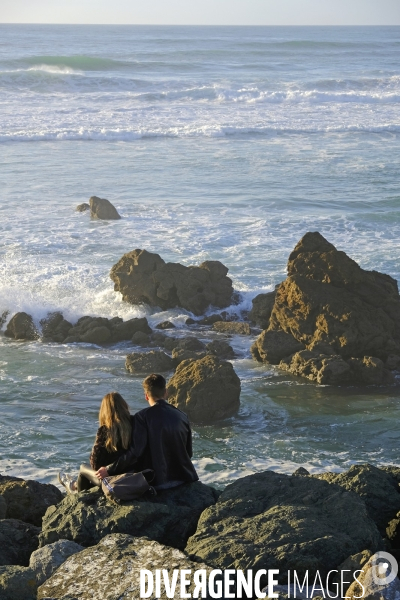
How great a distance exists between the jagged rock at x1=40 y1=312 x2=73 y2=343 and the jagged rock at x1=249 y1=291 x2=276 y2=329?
3816 millimetres

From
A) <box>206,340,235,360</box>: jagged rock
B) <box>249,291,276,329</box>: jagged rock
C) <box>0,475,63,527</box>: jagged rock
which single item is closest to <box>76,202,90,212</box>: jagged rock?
<box>249,291,276,329</box>: jagged rock

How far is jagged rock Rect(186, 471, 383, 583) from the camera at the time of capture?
6.48 meters

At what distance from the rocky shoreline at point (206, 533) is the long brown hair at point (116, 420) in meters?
0.52

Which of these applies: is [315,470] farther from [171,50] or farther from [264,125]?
[171,50]

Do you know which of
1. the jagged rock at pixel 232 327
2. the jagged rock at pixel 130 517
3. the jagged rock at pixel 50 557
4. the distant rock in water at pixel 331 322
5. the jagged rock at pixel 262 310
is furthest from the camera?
the jagged rock at pixel 262 310

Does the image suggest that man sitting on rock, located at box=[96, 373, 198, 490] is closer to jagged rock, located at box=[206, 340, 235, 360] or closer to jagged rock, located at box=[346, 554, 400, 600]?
jagged rock, located at box=[346, 554, 400, 600]

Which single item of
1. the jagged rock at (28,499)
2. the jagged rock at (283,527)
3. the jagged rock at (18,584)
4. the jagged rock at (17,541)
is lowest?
the jagged rock at (28,499)

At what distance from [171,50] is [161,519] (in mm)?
84743

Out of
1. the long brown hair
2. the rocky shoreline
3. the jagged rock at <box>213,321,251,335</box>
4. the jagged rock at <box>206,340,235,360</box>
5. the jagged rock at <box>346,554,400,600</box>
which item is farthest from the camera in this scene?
the jagged rock at <box>213,321,251,335</box>

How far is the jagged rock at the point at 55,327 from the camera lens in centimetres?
1752

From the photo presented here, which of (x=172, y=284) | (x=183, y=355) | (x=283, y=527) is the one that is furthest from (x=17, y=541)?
(x=172, y=284)

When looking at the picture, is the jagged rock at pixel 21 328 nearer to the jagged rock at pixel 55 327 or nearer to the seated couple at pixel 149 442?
the jagged rock at pixel 55 327

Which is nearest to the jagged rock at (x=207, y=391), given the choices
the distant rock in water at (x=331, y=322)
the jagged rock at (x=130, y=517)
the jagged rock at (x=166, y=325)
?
the distant rock in water at (x=331, y=322)

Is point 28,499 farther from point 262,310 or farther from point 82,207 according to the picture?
point 82,207
